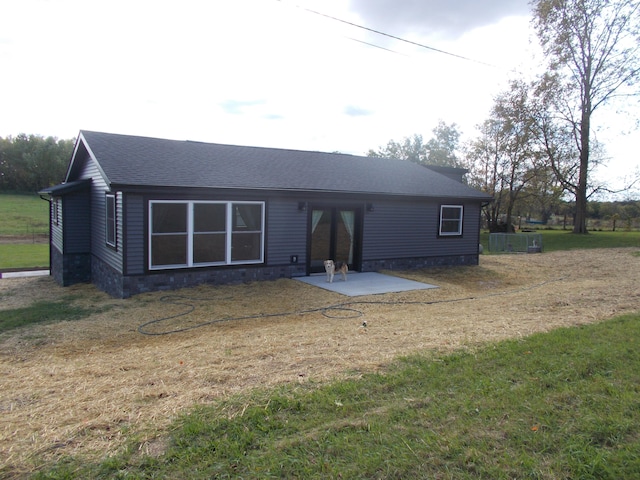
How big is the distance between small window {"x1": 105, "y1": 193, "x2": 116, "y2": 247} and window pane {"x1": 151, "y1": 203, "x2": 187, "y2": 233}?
96 cm

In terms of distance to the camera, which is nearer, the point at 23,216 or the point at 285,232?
the point at 285,232

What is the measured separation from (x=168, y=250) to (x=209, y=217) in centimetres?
117

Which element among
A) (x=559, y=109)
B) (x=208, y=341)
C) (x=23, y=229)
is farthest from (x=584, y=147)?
(x=23, y=229)

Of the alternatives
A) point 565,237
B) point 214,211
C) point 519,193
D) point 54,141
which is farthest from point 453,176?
point 54,141

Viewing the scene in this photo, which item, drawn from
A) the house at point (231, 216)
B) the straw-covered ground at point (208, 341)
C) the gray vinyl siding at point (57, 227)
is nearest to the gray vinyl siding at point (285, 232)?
the house at point (231, 216)

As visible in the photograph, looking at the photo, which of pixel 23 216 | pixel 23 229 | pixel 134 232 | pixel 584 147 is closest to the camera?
pixel 134 232

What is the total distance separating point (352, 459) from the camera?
113 inches

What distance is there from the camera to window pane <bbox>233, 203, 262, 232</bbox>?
1070cm

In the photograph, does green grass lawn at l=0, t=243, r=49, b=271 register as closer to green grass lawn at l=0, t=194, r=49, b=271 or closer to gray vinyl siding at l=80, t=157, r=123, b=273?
green grass lawn at l=0, t=194, r=49, b=271

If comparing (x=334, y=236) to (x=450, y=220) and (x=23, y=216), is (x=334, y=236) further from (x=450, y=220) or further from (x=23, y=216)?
(x=23, y=216)

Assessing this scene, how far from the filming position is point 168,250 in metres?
9.85

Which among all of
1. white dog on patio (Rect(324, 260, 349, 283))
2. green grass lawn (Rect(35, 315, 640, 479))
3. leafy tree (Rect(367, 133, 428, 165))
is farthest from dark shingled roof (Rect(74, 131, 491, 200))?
leafy tree (Rect(367, 133, 428, 165))

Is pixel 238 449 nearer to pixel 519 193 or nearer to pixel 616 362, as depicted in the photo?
pixel 616 362

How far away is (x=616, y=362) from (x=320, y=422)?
10.6 feet
